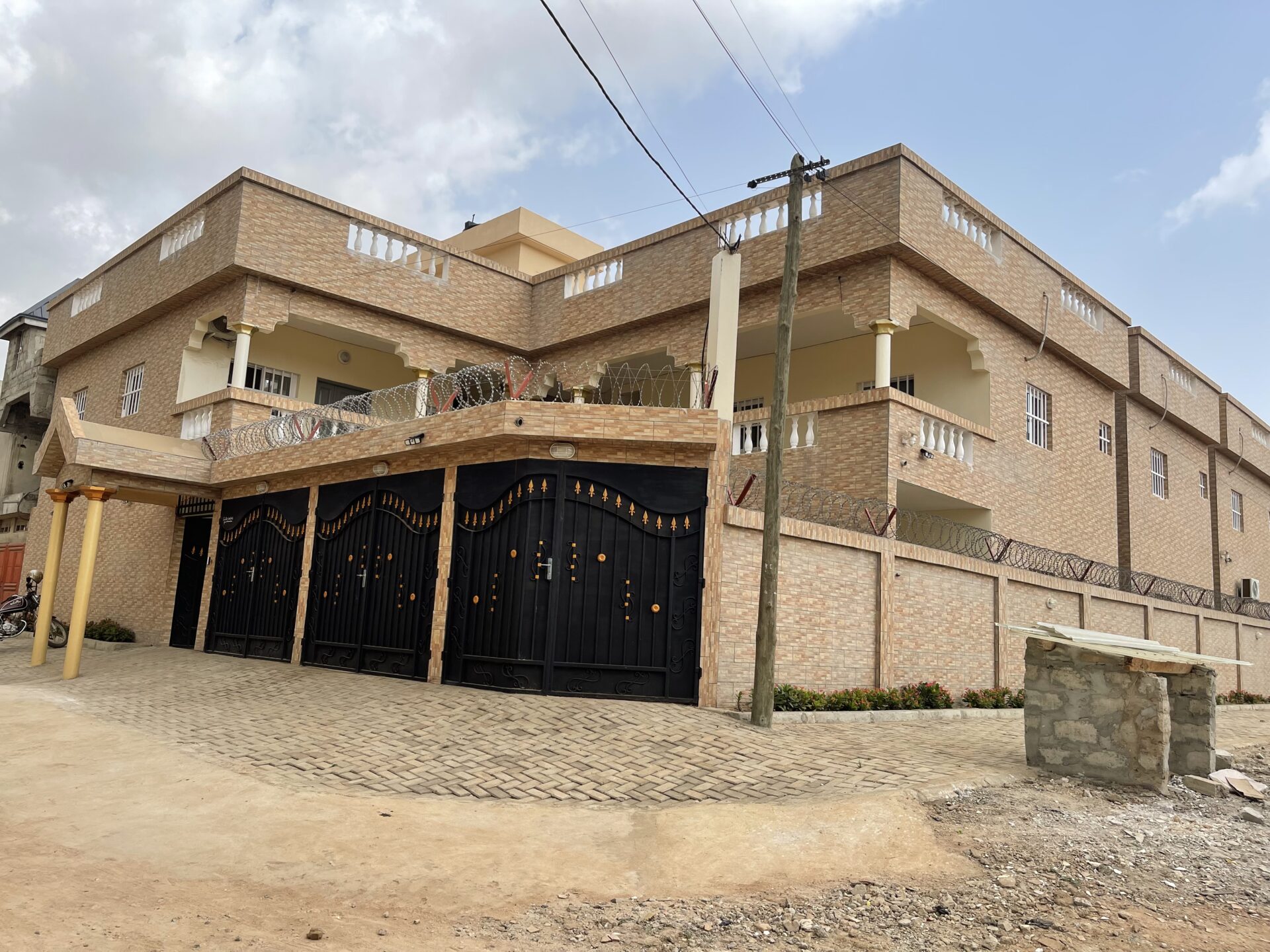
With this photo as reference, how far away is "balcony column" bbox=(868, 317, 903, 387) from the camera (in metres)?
14.0

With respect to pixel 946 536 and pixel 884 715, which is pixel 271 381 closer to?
pixel 946 536

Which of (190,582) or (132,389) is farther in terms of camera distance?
(132,389)

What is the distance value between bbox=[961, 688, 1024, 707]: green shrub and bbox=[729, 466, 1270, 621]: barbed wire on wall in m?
1.91

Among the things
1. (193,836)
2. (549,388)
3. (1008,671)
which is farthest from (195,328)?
(1008,671)

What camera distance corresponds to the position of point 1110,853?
17.5ft

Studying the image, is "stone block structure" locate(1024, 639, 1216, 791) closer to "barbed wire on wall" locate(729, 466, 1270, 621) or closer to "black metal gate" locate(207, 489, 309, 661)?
"barbed wire on wall" locate(729, 466, 1270, 621)

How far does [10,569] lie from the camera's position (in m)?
23.3

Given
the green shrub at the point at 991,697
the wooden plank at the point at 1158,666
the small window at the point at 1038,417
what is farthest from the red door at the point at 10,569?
the wooden plank at the point at 1158,666

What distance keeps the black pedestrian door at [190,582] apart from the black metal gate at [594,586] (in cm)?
740

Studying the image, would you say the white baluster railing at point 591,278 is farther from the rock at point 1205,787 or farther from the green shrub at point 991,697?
the rock at point 1205,787

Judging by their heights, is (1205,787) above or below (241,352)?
below

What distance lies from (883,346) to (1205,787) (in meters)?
8.27

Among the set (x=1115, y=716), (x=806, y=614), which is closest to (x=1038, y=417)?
(x=806, y=614)

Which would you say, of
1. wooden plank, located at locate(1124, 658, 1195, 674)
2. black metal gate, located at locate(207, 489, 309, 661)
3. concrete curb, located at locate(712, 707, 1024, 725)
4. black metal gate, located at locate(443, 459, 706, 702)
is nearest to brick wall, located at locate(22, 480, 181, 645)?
black metal gate, located at locate(207, 489, 309, 661)
